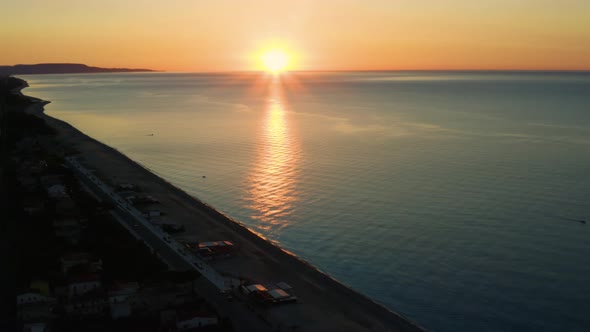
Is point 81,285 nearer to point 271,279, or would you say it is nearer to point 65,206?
point 271,279

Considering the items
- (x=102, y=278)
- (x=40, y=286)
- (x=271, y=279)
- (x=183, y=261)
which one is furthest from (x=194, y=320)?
(x=40, y=286)

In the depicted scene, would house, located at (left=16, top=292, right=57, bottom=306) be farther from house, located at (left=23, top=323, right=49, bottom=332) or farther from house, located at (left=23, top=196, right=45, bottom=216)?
house, located at (left=23, top=196, right=45, bottom=216)

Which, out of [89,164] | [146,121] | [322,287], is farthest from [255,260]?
[146,121]

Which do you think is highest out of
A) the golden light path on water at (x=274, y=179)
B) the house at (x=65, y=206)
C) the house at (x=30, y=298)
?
the golden light path on water at (x=274, y=179)

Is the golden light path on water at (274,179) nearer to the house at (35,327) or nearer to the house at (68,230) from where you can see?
the house at (68,230)

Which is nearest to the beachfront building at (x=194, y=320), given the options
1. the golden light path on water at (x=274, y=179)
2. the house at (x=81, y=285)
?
the house at (x=81, y=285)
